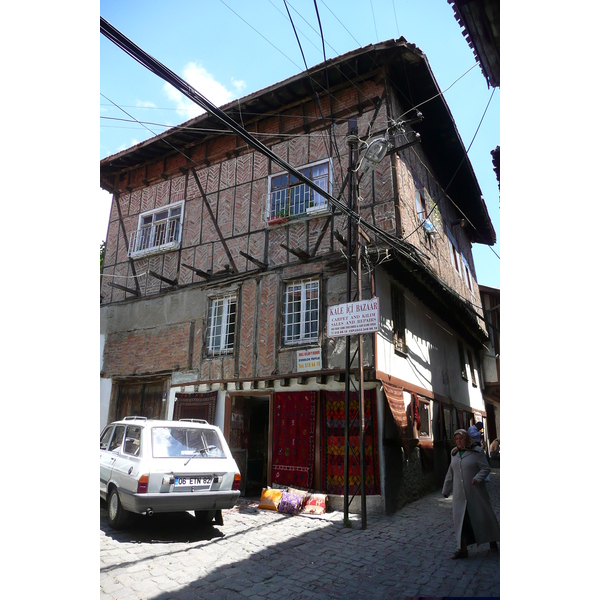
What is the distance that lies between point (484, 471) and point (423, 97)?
30.3ft

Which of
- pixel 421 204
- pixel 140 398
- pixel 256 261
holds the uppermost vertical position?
pixel 421 204

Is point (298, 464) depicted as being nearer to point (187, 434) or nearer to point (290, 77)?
point (187, 434)

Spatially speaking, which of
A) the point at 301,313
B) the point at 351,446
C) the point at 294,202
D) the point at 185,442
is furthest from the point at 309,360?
the point at 185,442

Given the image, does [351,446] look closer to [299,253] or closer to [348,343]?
[348,343]

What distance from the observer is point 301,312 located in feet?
29.8

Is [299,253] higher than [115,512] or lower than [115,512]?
higher

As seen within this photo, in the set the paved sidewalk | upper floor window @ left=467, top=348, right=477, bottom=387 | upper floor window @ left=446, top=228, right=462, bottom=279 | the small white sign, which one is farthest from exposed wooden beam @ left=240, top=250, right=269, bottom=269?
upper floor window @ left=467, top=348, right=477, bottom=387

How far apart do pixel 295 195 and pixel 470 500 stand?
23.5 feet

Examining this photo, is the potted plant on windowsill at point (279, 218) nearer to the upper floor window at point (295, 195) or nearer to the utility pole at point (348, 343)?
the upper floor window at point (295, 195)

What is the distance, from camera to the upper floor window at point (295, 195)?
30.9 feet

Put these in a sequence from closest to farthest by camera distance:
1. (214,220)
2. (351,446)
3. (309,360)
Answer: (351,446) → (309,360) → (214,220)

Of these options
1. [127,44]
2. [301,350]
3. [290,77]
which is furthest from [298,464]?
[290,77]

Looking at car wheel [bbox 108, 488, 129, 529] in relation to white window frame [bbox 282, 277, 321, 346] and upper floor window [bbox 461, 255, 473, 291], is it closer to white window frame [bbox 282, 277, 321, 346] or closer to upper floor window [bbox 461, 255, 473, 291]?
white window frame [bbox 282, 277, 321, 346]

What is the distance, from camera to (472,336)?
14.1 metres
